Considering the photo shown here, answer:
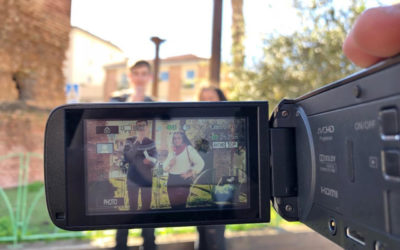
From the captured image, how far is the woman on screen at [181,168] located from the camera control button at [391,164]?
2.17 ft

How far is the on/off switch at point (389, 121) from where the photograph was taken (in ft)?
2.86

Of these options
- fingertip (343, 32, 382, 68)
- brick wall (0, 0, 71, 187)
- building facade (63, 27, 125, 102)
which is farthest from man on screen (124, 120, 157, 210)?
building facade (63, 27, 125, 102)

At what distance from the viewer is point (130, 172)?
1.34 m

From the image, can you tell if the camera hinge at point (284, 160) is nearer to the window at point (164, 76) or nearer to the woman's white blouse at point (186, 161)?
the woman's white blouse at point (186, 161)

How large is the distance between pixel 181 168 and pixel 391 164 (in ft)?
2.42

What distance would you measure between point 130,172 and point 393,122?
905 millimetres

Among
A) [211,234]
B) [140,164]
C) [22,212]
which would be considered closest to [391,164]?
[140,164]

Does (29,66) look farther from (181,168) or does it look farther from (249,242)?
(181,168)

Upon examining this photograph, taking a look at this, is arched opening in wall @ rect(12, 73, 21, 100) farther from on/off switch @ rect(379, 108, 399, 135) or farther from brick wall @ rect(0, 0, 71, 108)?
on/off switch @ rect(379, 108, 399, 135)

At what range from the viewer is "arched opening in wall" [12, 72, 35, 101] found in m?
6.86

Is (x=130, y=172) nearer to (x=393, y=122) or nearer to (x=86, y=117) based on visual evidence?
(x=86, y=117)

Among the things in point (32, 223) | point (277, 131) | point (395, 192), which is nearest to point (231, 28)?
point (32, 223)

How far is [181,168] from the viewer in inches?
53.8

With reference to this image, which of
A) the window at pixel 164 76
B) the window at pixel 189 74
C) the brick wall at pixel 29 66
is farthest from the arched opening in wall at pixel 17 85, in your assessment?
the window at pixel 164 76
